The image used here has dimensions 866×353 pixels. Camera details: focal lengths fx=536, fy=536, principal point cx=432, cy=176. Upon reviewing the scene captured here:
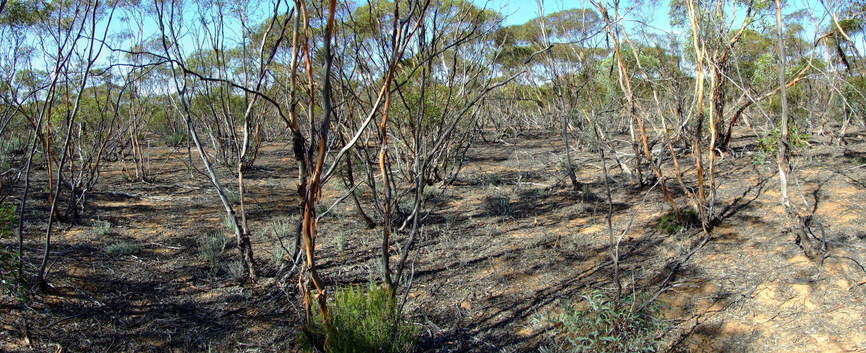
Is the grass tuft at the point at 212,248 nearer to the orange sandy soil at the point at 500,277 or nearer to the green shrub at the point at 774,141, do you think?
the orange sandy soil at the point at 500,277

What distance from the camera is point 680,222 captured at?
4.14 meters

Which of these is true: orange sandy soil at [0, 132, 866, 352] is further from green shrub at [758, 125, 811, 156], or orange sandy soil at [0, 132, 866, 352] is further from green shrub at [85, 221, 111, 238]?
green shrub at [758, 125, 811, 156]

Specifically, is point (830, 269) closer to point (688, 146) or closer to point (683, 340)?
point (683, 340)

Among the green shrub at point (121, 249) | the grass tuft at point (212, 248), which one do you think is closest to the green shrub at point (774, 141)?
the grass tuft at point (212, 248)

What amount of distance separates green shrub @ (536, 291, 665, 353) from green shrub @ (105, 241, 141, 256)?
333cm

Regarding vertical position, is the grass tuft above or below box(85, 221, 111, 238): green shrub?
below

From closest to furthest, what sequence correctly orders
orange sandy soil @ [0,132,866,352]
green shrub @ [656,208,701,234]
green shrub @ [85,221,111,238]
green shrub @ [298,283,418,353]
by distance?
green shrub @ [298,283,418,353] < orange sandy soil @ [0,132,866,352] < green shrub @ [656,208,701,234] < green shrub @ [85,221,111,238]

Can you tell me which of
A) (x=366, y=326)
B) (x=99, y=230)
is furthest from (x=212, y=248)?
(x=366, y=326)

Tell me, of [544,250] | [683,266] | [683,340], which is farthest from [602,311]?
→ [544,250]

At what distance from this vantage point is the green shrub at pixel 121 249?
4.15 metres

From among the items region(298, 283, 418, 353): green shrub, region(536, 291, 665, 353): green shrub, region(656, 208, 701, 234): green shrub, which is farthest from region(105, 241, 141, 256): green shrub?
region(656, 208, 701, 234): green shrub

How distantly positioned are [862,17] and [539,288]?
4.32m

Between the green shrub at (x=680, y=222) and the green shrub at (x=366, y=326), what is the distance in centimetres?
245

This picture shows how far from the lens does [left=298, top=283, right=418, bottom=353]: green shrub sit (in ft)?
8.03
